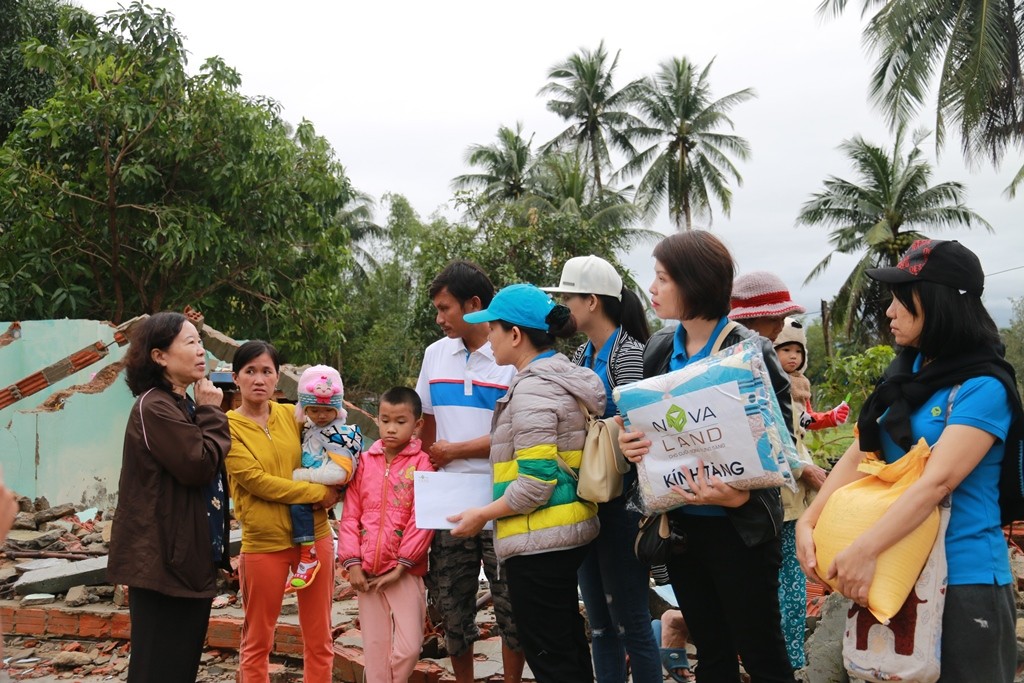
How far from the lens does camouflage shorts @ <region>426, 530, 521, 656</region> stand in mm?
3977

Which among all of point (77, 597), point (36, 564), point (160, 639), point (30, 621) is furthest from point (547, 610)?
point (36, 564)

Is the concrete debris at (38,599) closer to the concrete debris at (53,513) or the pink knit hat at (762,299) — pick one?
the concrete debris at (53,513)

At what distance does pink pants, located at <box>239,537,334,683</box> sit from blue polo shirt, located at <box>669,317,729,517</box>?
2.15m

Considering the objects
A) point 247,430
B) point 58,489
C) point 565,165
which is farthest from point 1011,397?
point 565,165

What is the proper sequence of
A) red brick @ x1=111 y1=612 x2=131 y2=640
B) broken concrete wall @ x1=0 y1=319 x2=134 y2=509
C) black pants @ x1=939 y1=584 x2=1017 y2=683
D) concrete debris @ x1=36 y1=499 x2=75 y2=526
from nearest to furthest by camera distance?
1. black pants @ x1=939 y1=584 x2=1017 y2=683
2. red brick @ x1=111 y1=612 x2=131 y2=640
3. concrete debris @ x1=36 y1=499 x2=75 y2=526
4. broken concrete wall @ x1=0 y1=319 x2=134 y2=509

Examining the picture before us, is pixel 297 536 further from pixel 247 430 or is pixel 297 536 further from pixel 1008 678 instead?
pixel 1008 678

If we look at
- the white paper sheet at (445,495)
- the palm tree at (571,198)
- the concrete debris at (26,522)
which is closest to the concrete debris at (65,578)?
the concrete debris at (26,522)

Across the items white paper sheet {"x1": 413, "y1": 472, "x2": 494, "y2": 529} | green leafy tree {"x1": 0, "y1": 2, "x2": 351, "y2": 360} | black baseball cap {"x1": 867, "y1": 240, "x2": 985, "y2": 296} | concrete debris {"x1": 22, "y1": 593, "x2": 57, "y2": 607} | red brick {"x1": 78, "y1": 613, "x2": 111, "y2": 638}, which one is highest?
green leafy tree {"x1": 0, "y1": 2, "x2": 351, "y2": 360}

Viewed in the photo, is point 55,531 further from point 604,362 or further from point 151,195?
point 604,362

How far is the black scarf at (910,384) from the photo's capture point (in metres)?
2.28

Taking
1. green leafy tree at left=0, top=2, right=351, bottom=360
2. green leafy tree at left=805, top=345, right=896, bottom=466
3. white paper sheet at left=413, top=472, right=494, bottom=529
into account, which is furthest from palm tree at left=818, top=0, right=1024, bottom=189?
white paper sheet at left=413, top=472, right=494, bottom=529

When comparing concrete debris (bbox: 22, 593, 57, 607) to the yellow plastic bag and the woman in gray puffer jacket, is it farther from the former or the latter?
the yellow plastic bag

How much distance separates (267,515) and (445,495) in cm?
105

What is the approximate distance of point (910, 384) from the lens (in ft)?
7.84
